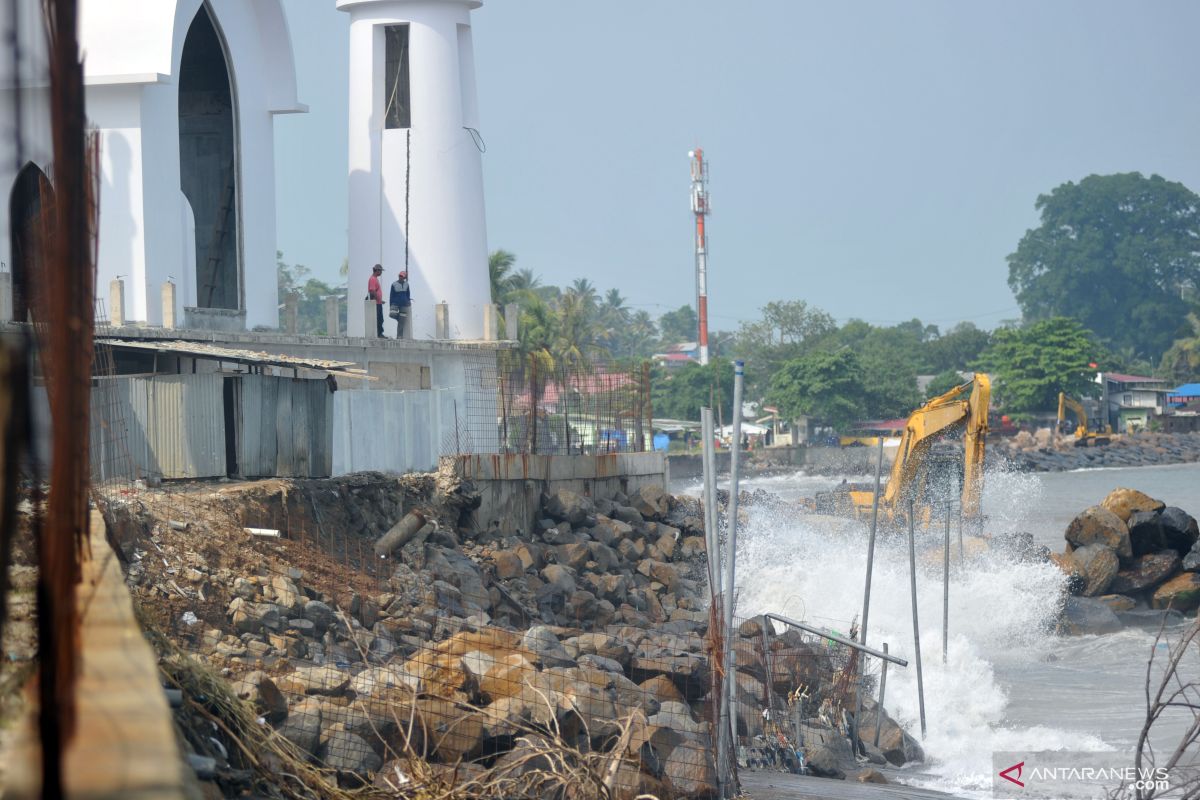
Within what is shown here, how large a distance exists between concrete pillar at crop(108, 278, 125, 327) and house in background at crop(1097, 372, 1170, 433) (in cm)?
8821

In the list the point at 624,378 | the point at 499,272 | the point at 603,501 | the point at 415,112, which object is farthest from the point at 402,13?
the point at 499,272

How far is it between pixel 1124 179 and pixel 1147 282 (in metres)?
16.0

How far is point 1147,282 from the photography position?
15775 cm

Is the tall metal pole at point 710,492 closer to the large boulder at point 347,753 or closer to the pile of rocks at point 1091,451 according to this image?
the large boulder at point 347,753

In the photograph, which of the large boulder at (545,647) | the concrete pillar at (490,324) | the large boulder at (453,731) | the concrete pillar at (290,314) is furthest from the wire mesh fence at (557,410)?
the large boulder at (453,731)

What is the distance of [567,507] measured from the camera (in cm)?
2167

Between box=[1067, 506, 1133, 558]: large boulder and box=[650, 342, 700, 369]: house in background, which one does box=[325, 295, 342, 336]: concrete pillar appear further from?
box=[650, 342, 700, 369]: house in background

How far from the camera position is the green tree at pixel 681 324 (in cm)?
16871

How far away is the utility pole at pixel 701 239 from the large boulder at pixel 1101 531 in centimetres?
7070

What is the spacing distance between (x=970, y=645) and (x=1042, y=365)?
245ft

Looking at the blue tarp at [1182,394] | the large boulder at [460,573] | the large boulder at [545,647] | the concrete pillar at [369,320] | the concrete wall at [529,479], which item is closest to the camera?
the large boulder at [545,647]

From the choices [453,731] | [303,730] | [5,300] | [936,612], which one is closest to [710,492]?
[453,731]

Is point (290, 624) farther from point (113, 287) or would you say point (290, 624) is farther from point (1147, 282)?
point (1147, 282)

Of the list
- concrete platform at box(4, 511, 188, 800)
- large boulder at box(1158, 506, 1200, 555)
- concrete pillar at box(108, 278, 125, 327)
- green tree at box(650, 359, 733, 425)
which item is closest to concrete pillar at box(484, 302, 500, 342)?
concrete pillar at box(108, 278, 125, 327)
